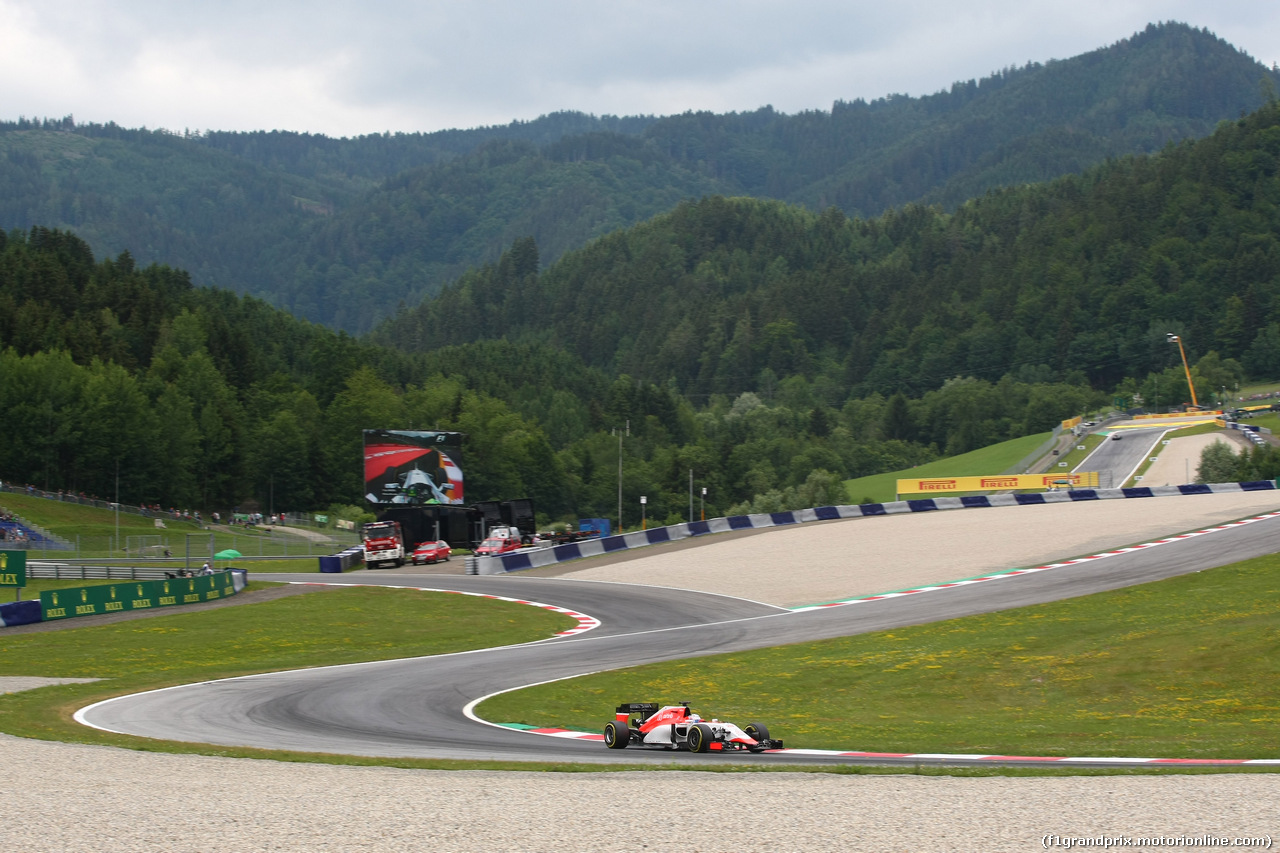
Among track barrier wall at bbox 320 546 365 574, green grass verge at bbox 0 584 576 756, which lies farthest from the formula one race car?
track barrier wall at bbox 320 546 365 574

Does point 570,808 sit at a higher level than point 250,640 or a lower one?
higher

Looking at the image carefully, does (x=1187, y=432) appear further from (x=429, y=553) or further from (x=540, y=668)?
(x=540, y=668)

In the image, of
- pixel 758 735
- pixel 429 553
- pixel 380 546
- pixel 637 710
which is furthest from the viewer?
pixel 429 553

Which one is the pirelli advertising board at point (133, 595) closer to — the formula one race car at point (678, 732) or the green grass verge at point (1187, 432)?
the formula one race car at point (678, 732)

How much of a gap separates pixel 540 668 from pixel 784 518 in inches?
1620

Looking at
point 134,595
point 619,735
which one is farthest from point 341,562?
point 619,735

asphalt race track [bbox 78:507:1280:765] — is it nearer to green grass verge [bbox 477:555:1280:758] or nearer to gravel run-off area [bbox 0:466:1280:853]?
green grass verge [bbox 477:555:1280:758]

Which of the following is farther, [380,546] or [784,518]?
[784,518]

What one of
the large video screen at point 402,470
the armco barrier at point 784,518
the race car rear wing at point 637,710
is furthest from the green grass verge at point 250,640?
the large video screen at point 402,470

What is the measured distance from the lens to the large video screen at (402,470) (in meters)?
74.7

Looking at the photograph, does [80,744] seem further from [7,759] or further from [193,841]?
[193,841]

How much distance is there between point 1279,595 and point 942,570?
16734mm

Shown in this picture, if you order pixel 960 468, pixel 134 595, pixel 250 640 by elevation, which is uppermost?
pixel 960 468

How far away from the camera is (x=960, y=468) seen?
13950cm
